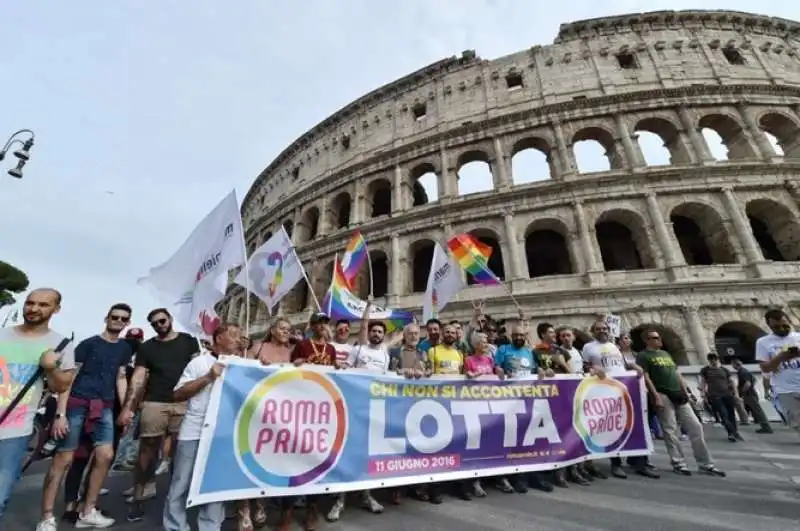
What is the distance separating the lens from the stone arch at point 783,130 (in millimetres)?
17281

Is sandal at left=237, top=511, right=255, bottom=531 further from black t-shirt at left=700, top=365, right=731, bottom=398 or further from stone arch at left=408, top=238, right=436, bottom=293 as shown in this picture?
stone arch at left=408, top=238, right=436, bottom=293

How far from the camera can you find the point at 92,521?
11.3 feet

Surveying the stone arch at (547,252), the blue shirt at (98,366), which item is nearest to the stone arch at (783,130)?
the stone arch at (547,252)

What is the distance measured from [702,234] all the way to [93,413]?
2134cm

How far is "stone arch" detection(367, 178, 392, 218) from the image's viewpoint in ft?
68.8

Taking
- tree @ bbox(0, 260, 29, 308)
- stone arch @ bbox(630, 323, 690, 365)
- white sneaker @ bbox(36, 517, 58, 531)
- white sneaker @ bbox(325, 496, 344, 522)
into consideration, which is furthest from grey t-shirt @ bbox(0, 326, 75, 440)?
tree @ bbox(0, 260, 29, 308)

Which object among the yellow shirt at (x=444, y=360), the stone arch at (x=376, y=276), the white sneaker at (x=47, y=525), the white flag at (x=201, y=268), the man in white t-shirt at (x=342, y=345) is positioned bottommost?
the white sneaker at (x=47, y=525)

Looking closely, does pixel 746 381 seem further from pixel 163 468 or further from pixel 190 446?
pixel 163 468

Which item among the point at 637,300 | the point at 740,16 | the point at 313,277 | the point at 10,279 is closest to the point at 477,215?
the point at 637,300

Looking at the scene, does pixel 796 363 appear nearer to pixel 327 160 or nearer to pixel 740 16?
pixel 327 160

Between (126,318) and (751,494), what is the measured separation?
284 inches

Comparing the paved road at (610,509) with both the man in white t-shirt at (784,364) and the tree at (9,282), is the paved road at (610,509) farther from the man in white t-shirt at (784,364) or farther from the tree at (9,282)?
the tree at (9,282)

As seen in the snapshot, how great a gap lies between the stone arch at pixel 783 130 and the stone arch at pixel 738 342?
943 cm

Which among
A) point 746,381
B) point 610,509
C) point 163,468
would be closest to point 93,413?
point 163,468
